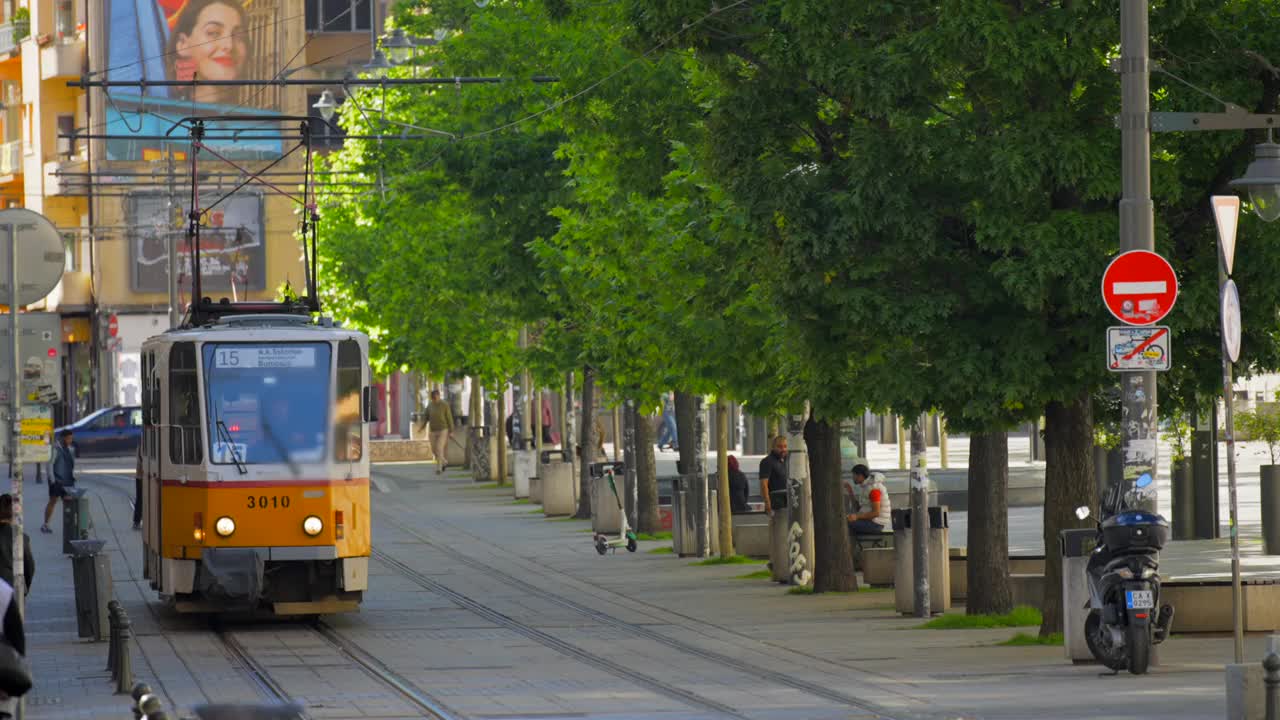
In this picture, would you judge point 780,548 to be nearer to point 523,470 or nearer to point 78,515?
point 78,515

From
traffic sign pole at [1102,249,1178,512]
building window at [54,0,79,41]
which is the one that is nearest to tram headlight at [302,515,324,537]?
traffic sign pole at [1102,249,1178,512]

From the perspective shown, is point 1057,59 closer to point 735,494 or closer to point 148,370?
point 148,370

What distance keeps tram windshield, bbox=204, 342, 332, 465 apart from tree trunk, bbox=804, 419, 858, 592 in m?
6.01

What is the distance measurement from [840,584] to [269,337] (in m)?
7.21

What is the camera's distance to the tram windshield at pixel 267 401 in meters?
21.8


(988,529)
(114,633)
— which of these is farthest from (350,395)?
(988,529)

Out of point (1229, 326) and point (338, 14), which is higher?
point (338, 14)

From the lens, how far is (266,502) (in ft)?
71.1

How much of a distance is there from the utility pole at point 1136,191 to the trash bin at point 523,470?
3071 centimetres

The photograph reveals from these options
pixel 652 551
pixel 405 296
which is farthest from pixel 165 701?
pixel 405 296

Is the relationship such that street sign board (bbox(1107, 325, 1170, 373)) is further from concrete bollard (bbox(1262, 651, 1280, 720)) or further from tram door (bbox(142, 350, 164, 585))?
tram door (bbox(142, 350, 164, 585))

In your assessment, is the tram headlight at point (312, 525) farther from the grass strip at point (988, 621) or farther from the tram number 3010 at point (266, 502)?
the grass strip at point (988, 621)

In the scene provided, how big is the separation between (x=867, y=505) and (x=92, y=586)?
9.94 m

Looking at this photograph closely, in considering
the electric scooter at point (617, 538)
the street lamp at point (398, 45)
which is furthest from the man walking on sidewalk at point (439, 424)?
the electric scooter at point (617, 538)
